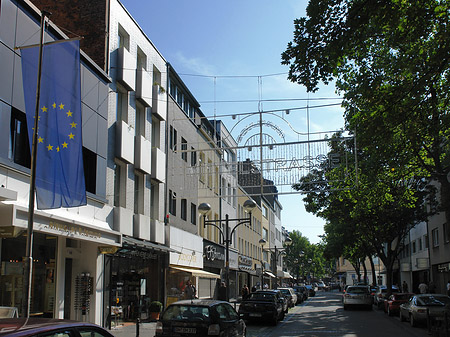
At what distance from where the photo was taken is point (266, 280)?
2721 inches

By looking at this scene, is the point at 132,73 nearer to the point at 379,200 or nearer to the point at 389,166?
the point at 389,166

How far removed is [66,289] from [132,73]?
943 centimetres

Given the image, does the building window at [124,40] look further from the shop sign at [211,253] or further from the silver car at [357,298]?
the silver car at [357,298]

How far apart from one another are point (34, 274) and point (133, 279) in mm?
7039

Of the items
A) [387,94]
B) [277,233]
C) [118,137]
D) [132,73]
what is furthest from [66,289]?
[277,233]

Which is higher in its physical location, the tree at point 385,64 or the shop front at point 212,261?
the tree at point 385,64

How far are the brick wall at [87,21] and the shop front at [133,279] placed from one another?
7426 mm

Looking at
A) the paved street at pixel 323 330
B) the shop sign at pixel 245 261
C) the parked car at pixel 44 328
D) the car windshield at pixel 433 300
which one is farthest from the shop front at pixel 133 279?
the shop sign at pixel 245 261

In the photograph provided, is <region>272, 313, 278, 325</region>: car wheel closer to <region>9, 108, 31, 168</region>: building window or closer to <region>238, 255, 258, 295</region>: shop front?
<region>9, 108, 31, 168</region>: building window

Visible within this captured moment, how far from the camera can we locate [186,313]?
11.6 metres

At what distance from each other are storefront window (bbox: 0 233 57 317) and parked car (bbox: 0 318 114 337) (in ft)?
27.7

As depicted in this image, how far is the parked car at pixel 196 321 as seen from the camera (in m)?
11.2

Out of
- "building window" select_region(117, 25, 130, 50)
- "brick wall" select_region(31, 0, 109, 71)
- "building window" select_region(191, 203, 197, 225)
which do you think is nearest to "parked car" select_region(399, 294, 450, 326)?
"building window" select_region(191, 203, 197, 225)

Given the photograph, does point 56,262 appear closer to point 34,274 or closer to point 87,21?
point 34,274
